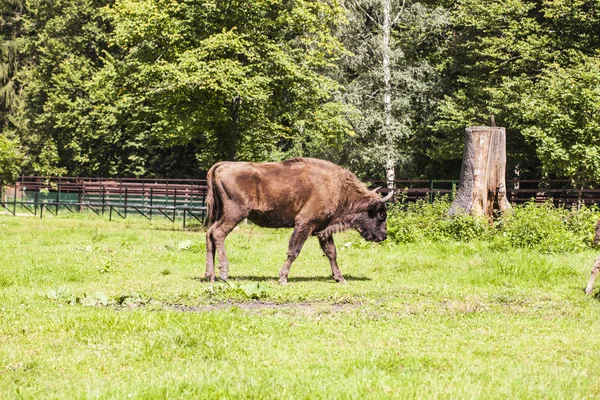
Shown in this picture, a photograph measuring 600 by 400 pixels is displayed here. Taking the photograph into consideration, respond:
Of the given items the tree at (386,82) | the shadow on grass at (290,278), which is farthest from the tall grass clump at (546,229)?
the tree at (386,82)

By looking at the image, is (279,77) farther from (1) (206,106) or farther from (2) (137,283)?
(2) (137,283)

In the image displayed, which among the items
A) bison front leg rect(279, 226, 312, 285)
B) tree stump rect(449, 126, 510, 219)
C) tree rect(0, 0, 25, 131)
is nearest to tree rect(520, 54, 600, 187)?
tree stump rect(449, 126, 510, 219)

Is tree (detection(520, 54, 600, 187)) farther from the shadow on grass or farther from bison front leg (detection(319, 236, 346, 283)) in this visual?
bison front leg (detection(319, 236, 346, 283))

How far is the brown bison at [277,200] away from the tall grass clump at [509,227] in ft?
14.5

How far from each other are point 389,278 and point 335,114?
23.9 metres

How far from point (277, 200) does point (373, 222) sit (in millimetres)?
2132

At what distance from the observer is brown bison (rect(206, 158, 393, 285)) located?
14.1 m

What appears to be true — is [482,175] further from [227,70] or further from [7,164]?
[7,164]

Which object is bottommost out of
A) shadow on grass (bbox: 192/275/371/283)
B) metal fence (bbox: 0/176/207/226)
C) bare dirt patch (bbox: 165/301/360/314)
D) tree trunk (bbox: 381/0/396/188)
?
metal fence (bbox: 0/176/207/226)

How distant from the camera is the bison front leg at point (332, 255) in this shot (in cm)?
1401

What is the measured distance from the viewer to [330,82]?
35.6 metres

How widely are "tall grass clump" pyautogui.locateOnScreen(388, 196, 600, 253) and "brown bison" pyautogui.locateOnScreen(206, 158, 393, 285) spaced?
4.42m

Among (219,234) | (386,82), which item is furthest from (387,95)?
(219,234)

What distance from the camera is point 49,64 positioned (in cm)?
5441
